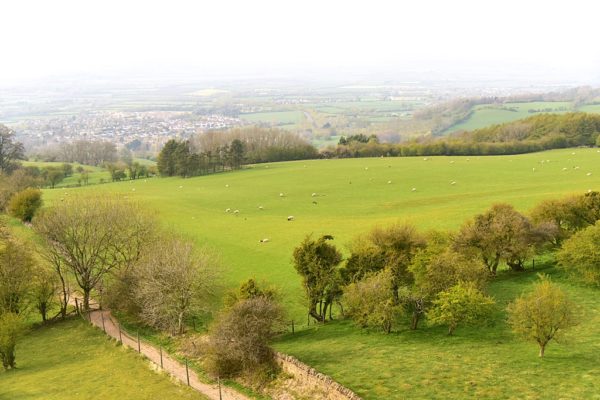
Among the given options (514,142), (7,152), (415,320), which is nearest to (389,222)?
(415,320)

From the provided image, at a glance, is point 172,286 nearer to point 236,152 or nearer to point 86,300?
point 86,300

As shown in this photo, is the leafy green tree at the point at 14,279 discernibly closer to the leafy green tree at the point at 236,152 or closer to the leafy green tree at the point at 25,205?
the leafy green tree at the point at 25,205

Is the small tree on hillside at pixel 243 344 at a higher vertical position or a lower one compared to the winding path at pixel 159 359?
higher

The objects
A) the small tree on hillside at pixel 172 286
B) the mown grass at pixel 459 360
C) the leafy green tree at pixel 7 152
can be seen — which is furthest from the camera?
the leafy green tree at pixel 7 152

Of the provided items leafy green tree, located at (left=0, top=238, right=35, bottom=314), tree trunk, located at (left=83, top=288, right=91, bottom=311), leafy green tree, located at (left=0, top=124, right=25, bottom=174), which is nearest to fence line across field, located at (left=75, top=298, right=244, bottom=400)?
tree trunk, located at (left=83, top=288, right=91, bottom=311)

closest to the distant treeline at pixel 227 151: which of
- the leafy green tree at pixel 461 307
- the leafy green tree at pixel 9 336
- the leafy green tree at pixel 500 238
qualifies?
the leafy green tree at pixel 9 336

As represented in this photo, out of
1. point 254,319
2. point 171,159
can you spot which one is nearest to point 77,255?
point 254,319
